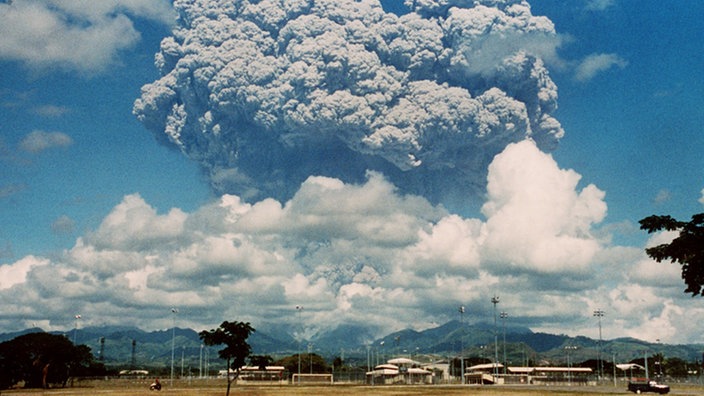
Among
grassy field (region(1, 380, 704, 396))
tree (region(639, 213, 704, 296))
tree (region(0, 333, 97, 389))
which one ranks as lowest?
grassy field (region(1, 380, 704, 396))

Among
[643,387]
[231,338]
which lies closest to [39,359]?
[231,338]

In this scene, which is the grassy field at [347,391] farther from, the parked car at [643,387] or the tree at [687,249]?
the tree at [687,249]

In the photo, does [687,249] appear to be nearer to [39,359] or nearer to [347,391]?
[347,391]

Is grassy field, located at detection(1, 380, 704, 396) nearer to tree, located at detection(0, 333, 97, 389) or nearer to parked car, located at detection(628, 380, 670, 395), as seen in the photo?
parked car, located at detection(628, 380, 670, 395)


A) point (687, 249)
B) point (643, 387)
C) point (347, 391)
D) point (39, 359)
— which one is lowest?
point (347, 391)

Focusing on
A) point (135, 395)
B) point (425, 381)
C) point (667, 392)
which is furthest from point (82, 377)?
point (667, 392)

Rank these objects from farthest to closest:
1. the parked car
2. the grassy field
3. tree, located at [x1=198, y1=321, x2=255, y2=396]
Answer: the parked car < the grassy field < tree, located at [x1=198, y1=321, x2=255, y2=396]

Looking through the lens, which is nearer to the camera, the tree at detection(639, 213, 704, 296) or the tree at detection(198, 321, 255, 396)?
the tree at detection(639, 213, 704, 296)

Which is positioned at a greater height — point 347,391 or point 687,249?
point 687,249

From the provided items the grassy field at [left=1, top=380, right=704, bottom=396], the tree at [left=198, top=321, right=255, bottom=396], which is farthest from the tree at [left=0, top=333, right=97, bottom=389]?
the tree at [left=198, top=321, right=255, bottom=396]
